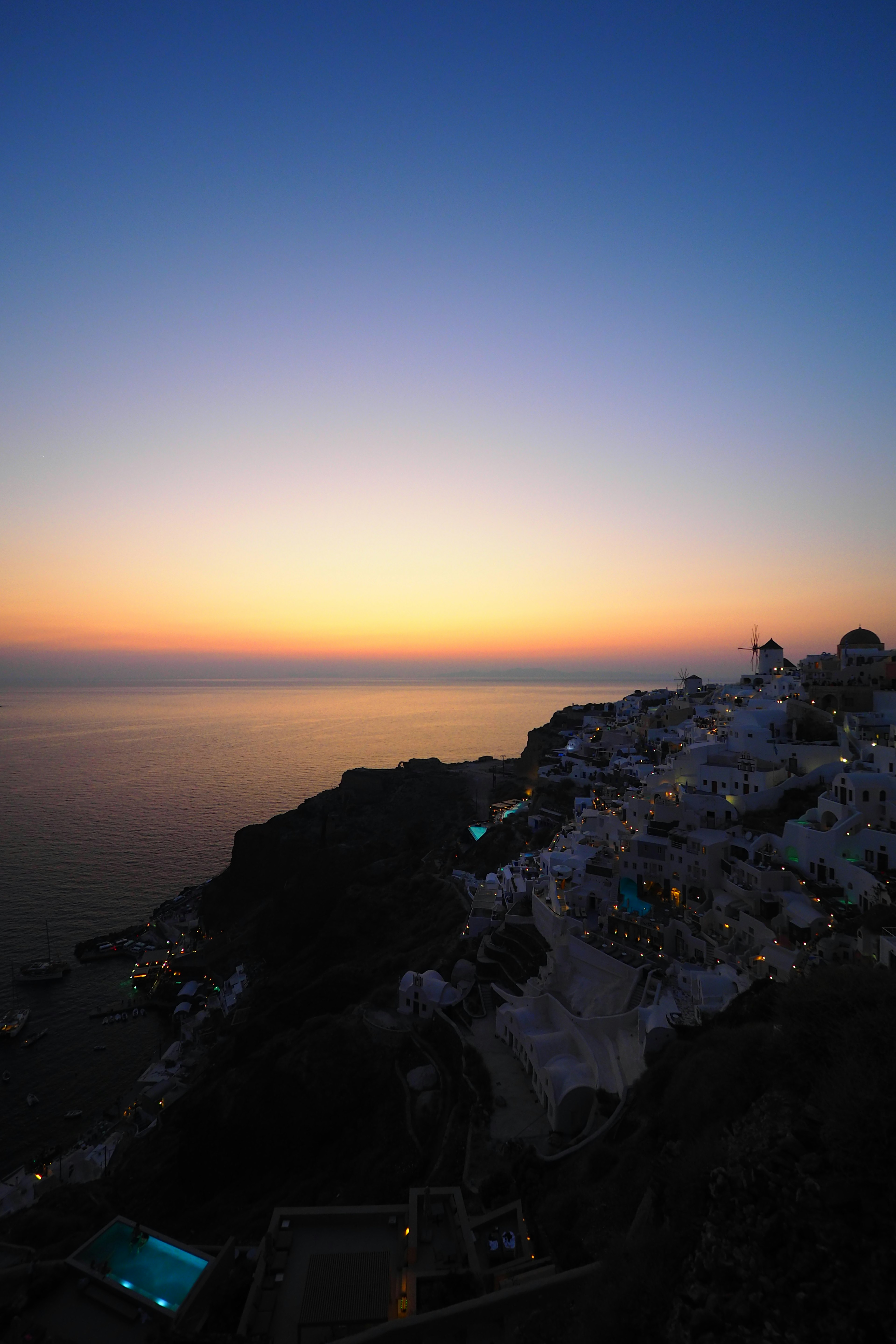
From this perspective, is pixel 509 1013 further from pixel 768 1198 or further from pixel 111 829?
pixel 111 829

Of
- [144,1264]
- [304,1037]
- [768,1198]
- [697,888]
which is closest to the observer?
[768,1198]

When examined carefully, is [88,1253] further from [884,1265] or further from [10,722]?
[10,722]

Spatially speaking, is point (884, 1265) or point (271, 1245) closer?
point (884, 1265)

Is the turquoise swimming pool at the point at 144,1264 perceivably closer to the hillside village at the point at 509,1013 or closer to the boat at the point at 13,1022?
the hillside village at the point at 509,1013

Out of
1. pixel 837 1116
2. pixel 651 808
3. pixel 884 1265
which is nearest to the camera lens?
pixel 884 1265

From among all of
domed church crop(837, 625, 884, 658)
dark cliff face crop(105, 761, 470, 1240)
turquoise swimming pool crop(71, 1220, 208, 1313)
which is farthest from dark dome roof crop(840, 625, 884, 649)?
turquoise swimming pool crop(71, 1220, 208, 1313)

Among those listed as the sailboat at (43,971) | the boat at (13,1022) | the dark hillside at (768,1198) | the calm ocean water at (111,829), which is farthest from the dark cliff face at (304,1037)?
the dark hillside at (768,1198)

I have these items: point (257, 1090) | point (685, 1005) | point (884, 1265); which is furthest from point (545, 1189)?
point (257, 1090)

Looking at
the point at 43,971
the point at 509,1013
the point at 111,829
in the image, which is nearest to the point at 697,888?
the point at 509,1013
